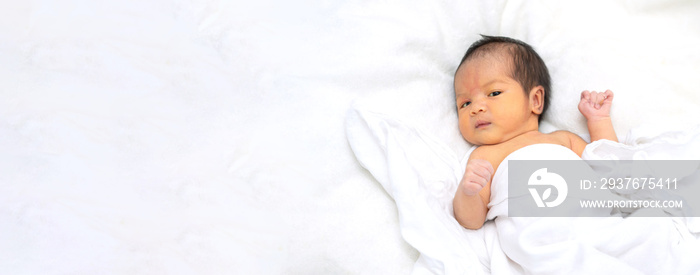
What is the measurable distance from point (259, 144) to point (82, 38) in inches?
18.5

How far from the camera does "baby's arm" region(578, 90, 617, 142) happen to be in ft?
4.10

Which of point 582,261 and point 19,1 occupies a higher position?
point 19,1

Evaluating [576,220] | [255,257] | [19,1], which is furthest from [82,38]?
[576,220]

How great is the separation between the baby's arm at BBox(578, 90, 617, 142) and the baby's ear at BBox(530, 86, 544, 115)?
0.09 meters

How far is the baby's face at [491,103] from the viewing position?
125cm

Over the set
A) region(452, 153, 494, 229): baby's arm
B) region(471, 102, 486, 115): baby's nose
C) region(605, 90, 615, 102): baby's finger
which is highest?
region(605, 90, 615, 102): baby's finger

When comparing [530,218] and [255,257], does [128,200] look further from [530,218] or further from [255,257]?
[530,218]

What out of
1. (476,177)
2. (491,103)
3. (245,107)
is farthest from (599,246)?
(245,107)

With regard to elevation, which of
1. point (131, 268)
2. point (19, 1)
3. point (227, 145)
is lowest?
point (131, 268)

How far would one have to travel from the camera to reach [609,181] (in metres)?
1.19
